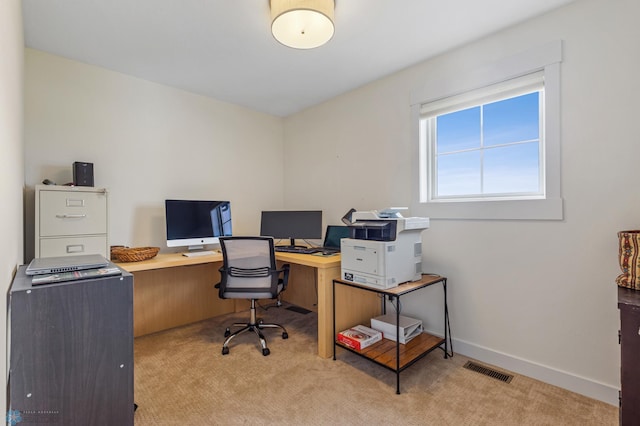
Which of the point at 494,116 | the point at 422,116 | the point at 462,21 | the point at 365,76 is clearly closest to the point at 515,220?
the point at 494,116

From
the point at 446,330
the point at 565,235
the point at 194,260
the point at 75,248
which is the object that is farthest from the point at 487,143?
the point at 75,248

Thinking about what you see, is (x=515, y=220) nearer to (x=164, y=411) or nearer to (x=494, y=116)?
(x=494, y=116)

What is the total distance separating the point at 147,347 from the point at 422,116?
3131 mm

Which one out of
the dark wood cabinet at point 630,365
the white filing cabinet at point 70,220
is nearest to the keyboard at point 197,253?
the white filing cabinet at point 70,220

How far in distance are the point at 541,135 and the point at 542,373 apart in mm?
1638

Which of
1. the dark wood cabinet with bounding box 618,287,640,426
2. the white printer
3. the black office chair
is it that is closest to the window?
the white printer

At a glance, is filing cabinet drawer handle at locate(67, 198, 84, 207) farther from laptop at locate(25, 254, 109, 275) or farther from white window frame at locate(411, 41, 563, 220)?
white window frame at locate(411, 41, 563, 220)

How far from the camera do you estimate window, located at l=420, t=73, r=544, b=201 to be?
84.4 inches

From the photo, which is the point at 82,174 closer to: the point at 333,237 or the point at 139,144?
the point at 139,144

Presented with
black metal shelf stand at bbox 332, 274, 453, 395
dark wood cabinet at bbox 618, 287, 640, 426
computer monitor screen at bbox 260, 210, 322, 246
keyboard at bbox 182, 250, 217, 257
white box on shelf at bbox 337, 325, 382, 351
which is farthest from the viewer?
computer monitor screen at bbox 260, 210, 322, 246

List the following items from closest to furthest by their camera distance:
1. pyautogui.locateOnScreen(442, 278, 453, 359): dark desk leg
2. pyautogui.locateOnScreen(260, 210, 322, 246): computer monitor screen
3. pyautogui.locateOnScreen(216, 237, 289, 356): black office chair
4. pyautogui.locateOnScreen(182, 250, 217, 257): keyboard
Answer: pyautogui.locateOnScreen(442, 278, 453, 359): dark desk leg < pyautogui.locateOnScreen(216, 237, 289, 356): black office chair < pyautogui.locateOnScreen(182, 250, 217, 257): keyboard < pyautogui.locateOnScreen(260, 210, 322, 246): computer monitor screen

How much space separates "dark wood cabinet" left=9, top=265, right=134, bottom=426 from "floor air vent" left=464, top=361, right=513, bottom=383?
216 cm

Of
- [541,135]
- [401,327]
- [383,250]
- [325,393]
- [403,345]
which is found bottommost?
[325,393]

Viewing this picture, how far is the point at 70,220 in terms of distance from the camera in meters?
2.20
